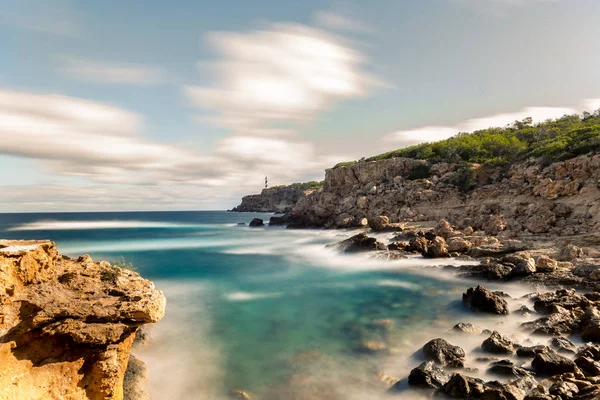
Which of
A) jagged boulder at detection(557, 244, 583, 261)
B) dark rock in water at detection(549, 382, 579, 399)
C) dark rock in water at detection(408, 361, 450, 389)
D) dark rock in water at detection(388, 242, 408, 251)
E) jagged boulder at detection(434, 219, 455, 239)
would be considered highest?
jagged boulder at detection(434, 219, 455, 239)

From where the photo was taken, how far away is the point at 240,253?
3738 centimetres

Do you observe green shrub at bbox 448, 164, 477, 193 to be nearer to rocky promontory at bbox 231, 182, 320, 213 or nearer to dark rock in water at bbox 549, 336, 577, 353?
dark rock in water at bbox 549, 336, 577, 353

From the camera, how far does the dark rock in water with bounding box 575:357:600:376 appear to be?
8289 millimetres

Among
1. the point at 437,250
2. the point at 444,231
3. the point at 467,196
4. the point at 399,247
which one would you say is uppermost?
the point at 467,196

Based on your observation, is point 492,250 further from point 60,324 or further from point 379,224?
point 60,324

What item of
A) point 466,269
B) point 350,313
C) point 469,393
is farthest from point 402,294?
point 469,393

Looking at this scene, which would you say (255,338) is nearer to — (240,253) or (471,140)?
(240,253)

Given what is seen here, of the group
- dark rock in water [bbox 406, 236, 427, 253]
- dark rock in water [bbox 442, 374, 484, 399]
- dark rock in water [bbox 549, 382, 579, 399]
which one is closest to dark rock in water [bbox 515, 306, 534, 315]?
dark rock in water [bbox 549, 382, 579, 399]

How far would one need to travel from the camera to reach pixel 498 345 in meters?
9.98

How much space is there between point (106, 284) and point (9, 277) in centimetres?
177

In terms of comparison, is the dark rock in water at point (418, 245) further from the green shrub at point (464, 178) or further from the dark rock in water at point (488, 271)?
the green shrub at point (464, 178)

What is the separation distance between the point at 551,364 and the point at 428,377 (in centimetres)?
319

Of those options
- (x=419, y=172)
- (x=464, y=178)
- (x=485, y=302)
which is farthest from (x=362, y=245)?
(x=419, y=172)

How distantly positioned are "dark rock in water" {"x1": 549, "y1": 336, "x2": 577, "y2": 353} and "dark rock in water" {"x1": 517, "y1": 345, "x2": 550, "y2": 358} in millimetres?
699
